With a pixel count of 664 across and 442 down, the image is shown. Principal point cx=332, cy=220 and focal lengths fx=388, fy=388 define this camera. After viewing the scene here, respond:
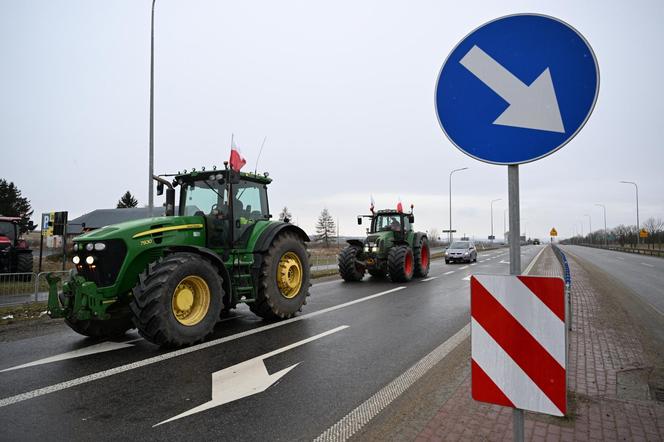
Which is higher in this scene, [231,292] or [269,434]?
[231,292]

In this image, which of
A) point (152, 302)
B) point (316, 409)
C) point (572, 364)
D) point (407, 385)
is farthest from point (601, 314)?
point (152, 302)

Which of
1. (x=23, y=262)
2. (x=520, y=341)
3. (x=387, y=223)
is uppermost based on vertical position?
(x=387, y=223)

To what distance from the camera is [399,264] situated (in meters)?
13.6

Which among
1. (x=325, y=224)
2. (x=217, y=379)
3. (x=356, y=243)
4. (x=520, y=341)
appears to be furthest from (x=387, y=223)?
(x=325, y=224)

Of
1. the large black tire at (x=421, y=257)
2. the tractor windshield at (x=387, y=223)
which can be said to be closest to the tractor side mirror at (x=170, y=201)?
the tractor windshield at (x=387, y=223)

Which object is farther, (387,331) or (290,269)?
(290,269)

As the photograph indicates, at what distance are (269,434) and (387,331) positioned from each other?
383 cm

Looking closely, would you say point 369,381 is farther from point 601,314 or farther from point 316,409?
point 601,314

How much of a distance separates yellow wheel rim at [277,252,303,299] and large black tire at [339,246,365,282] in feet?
20.1

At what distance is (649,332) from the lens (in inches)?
264

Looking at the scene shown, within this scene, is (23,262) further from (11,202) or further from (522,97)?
(11,202)

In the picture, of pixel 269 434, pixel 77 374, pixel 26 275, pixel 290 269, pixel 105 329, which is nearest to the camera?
pixel 269 434

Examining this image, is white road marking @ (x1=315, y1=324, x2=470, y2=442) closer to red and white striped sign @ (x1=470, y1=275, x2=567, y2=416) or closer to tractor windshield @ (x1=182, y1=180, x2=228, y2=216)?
red and white striped sign @ (x1=470, y1=275, x2=567, y2=416)

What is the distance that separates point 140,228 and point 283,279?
2.80 meters
